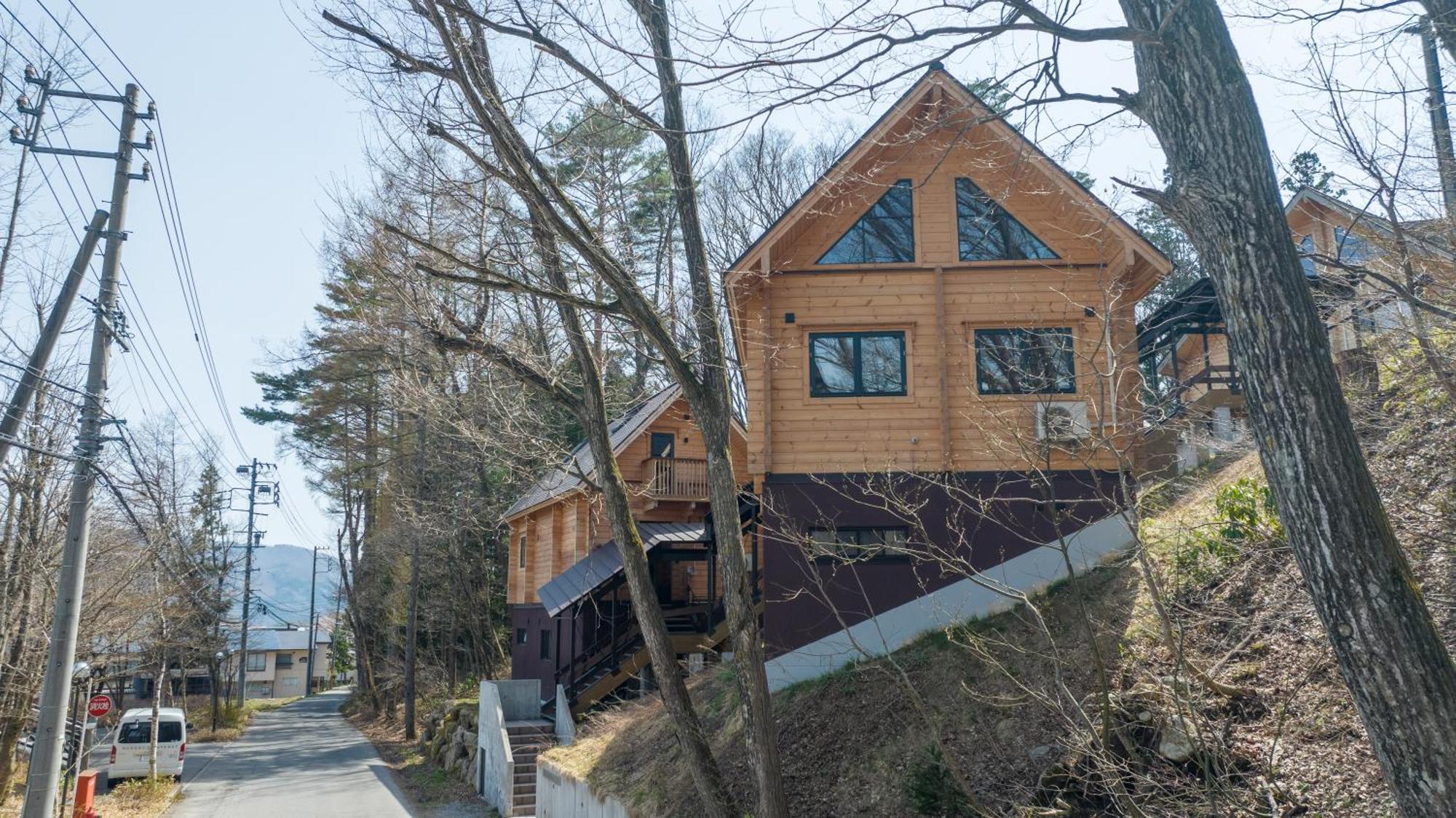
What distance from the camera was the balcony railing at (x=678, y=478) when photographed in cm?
2356

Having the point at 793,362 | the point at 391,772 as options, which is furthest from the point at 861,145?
the point at 391,772

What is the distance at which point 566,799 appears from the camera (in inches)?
566

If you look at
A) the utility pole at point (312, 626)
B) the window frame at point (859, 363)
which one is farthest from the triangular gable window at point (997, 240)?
the utility pole at point (312, 626)

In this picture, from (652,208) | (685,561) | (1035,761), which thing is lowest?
(1035,761)

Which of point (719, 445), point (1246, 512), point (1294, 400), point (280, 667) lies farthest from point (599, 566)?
point (280, 667)

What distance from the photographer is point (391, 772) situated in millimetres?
25703

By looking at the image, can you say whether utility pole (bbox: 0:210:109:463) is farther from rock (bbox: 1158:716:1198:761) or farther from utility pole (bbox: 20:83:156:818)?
rock (bbox: 1158:716:1198:761)

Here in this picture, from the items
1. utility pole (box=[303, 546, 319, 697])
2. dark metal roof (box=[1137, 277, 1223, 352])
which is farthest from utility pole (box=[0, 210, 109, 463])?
utility pole (box=[303, 546, 319, 697])

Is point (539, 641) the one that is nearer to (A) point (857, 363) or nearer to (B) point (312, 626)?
(A) point (857, 363)

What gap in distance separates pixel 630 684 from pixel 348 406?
24.7 meters

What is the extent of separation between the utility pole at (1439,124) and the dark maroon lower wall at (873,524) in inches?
229

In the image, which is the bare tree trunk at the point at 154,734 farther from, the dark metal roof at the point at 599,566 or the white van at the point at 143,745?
the dark metal roof at the point at 599,566

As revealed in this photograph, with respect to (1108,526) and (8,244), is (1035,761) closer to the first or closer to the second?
(1108,526)

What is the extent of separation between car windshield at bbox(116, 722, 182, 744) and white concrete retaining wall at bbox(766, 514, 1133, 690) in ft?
57.0
